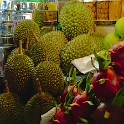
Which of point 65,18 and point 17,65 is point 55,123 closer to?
point 17,65

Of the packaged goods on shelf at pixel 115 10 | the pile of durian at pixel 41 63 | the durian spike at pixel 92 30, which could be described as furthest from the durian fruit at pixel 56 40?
the packaged goods on shelf at pixel 115 10

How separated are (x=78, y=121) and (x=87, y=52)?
87cm

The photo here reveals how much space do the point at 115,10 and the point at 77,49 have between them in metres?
0.42

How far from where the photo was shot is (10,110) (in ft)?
5.36

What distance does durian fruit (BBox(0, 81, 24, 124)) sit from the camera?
5.34ft

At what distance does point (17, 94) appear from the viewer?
172cm

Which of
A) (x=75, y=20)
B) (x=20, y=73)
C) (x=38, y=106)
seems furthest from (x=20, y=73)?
(x=75, y=20)

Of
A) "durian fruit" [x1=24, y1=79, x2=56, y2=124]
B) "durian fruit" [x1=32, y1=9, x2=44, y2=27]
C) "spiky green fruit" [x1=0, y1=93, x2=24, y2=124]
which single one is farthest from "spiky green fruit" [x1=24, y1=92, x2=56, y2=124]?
"durian fruit" [x1=32, y1=9, x2=44, y2=27]

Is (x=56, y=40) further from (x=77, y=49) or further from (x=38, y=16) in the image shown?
(x=38, y=16)

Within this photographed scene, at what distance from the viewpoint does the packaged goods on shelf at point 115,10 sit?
1.91m

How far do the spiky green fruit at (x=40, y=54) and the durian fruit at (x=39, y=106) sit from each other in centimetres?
29

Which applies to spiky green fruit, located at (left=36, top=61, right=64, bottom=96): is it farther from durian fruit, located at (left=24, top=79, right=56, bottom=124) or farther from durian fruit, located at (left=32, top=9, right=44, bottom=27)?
durian fruit, located at (left=32, top=9, right=44, bottom=27)

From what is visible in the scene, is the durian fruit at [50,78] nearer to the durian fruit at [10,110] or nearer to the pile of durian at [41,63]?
the pile of durian at [41,63]

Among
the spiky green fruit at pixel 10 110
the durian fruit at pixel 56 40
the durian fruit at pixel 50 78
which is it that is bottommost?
the spiky green fruit at pixel 10 110
